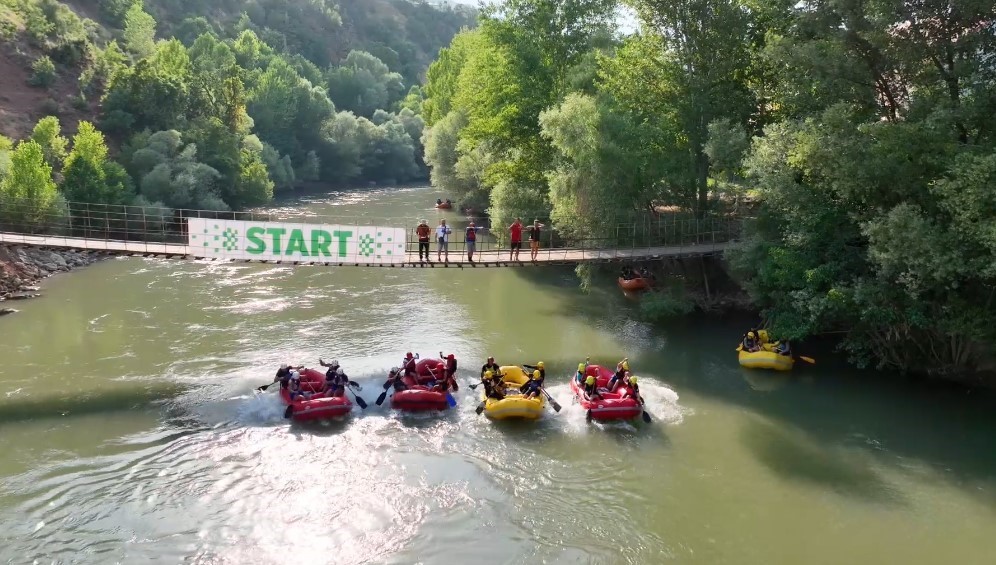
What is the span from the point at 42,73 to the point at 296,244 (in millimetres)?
43156

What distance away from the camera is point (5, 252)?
30.6 metres

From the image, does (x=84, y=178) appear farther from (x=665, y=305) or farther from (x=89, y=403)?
(x=665, y=305)

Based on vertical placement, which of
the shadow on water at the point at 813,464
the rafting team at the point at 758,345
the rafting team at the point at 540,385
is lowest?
the shadow on water at the point at 813,464

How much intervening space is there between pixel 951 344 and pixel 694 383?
7.25 m

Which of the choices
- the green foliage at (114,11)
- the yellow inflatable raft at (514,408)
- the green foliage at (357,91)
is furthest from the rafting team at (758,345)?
the green foliage at (357,91)

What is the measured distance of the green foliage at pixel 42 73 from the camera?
50156 mm

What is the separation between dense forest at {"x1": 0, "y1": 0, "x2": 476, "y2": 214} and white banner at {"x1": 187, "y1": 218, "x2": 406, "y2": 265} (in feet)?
37.1

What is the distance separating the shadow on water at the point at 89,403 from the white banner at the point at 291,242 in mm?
4066

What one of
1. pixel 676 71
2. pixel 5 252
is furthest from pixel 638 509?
pixel 5 252

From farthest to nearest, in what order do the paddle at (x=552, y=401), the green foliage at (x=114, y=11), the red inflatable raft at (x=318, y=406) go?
1. the green foliage at (x=114, y=11)
2. the paddle at (x=552, y=401)
3. the red inflatable raft at (x=318, y=406)

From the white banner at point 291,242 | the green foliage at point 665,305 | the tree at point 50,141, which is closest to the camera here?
the white banner at point 291,242

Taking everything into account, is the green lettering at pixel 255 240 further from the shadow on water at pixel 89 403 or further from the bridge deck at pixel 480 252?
the shadow on water at pixel 89 403

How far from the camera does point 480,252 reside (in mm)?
23047

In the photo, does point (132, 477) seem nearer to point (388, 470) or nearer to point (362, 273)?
point (388, 470)
